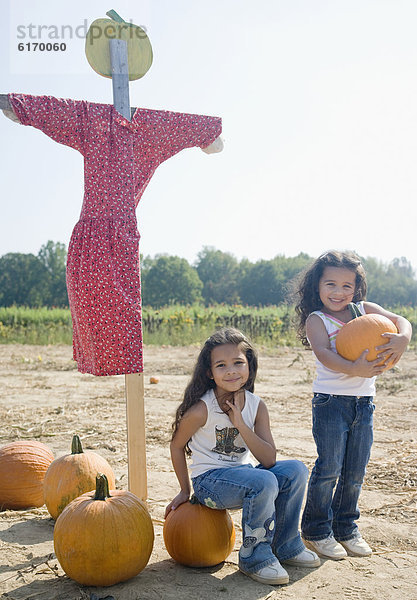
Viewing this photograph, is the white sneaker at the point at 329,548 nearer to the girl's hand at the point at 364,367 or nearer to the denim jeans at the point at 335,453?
the denim jeans at the point at 335,453

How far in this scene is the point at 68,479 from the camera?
352cm

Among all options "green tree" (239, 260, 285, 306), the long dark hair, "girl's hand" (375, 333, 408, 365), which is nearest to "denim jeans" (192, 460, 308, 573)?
"girl's hand" (375, 333, 408, 365)

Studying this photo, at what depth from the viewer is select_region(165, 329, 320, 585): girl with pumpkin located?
2.88 m

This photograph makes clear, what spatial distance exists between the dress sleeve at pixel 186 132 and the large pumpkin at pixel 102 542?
217 centimetres

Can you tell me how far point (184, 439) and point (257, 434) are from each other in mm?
397

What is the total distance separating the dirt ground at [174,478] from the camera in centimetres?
272

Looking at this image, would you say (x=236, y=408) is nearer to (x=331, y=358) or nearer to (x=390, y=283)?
(x=331, y=358)

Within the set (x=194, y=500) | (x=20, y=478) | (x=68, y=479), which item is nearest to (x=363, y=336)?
(x=194, y=500)

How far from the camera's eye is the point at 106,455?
5.09 meters

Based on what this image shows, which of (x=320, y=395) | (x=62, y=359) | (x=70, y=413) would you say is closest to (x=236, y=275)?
(x=62, y=359)

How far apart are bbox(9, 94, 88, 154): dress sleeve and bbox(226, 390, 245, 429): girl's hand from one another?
1.71 metres

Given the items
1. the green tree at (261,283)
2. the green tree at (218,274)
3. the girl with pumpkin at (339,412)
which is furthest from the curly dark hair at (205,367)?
the green tree at (218,274)

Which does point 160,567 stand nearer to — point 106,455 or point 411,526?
point 411,526

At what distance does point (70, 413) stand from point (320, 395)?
434 cm
